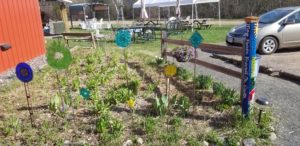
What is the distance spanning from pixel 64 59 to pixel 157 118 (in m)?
1.55

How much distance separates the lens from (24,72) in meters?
4.09

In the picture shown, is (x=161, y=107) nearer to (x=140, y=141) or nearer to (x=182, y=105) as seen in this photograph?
(x=182, y=105)

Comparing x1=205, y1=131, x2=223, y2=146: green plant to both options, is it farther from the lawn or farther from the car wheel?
the car wheel

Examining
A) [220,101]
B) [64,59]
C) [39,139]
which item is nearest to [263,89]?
[220,101]

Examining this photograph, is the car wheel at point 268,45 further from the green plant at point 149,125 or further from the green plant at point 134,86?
the green plant at point 149,125

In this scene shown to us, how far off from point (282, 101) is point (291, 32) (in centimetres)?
556

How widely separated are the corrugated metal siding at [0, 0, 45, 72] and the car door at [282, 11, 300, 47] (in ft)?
26.6

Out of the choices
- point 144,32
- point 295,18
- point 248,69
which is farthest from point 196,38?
point 144,32

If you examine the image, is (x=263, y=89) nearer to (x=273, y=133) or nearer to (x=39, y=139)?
(x=273, y=133)

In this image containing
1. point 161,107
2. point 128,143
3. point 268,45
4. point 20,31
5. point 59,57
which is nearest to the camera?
point 128,143

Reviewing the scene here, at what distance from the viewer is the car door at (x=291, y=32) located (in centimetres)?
1005

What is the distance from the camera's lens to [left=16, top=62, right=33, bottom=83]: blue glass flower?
407cm

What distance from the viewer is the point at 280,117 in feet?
15.2

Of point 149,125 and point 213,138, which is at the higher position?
point 149,125
